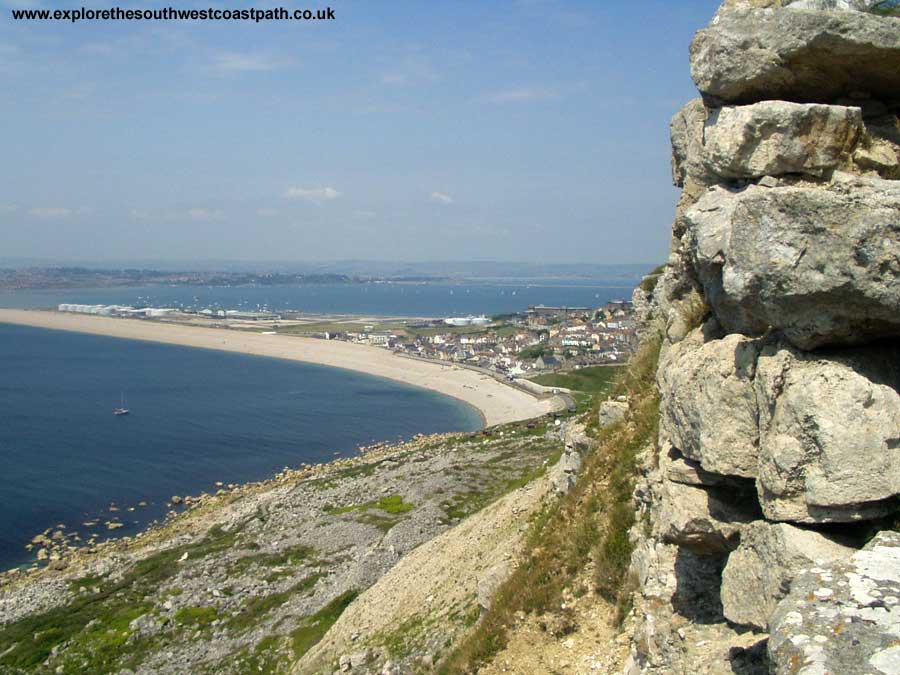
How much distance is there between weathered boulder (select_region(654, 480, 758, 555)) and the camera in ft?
21.9

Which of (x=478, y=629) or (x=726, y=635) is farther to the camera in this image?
(x=478, y=629)

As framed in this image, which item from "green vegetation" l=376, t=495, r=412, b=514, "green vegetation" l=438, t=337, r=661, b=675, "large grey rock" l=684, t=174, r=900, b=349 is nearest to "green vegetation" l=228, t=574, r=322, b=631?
"green vegetation" l=376, t=495, r=412, b=514

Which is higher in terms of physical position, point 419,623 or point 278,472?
point 419,623

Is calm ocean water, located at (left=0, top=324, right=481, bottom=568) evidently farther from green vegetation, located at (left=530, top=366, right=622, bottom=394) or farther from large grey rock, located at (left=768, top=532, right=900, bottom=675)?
large grey rock, located at (left=768, top=532, right=900, bottom=675)

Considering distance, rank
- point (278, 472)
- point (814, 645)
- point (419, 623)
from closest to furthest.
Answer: point (814, 645)
point (419, 623)
point (278, 472)

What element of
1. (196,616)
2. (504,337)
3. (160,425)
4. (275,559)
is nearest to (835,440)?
(196,616)

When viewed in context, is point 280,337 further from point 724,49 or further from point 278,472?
point 724,49

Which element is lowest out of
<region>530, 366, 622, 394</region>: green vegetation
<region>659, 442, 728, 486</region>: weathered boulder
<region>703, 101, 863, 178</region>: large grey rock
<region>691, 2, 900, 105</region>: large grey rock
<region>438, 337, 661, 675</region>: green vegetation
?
<region>530, 366, 622, 394</region>: green vegetation

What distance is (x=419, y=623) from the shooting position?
17.6 meters

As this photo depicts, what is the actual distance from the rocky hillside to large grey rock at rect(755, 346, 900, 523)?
1 cm

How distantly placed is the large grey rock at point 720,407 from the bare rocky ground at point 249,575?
10069mm

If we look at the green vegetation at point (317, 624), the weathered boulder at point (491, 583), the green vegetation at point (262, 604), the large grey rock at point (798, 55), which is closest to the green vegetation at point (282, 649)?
the green vegetation at point (317, 624)

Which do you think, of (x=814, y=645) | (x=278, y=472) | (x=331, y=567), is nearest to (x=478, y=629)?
(x=814, y=645)

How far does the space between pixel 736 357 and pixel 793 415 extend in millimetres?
1000
